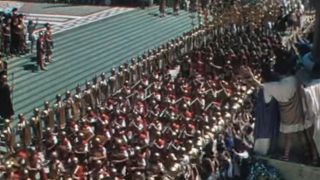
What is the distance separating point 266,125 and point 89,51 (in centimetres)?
1939

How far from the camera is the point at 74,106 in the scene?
62.5 ft

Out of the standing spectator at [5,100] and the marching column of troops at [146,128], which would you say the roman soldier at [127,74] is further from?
the standing spectator at [5,100]

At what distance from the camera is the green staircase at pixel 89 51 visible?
22.9m

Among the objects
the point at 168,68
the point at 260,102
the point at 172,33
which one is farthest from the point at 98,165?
the point at 172,33

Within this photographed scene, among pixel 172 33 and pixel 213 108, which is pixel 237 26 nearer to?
pixel 172 33

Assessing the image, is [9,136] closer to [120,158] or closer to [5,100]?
[5,100]

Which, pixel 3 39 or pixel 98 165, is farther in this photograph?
pixel 3 39

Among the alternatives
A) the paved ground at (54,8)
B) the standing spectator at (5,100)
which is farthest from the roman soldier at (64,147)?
the paved ground at (54,8)

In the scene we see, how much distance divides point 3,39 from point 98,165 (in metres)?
12.6

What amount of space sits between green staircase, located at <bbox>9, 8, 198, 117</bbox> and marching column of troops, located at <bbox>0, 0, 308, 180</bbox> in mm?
2561

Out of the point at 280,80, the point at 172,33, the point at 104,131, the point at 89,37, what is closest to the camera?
the point at 280,80

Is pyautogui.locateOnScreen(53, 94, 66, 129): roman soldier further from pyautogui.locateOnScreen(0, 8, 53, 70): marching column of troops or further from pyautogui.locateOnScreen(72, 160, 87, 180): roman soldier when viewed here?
pyautogui.locateOnScreen(0, 8, 53, 70): marching column of troops

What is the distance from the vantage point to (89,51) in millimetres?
29094

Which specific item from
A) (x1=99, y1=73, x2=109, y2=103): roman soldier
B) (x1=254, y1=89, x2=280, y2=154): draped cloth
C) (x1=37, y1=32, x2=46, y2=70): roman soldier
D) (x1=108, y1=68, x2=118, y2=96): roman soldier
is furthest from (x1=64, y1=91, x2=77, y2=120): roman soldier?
(x1=254, y1=89, x2=280, y2=154): draped cloth
